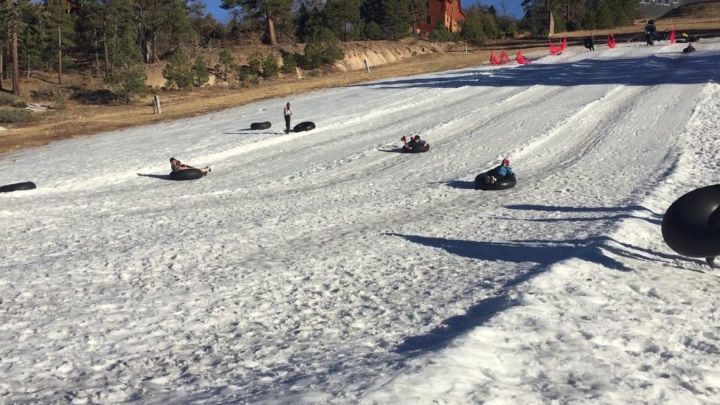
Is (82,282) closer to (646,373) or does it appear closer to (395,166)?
(646,373)

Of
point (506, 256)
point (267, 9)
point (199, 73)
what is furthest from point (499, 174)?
point (267, 9)

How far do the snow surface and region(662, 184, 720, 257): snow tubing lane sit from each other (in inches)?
20.8

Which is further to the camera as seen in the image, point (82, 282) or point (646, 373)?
point (82, 282)

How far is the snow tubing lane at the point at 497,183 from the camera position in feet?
48.8

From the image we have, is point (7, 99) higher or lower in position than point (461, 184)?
higher

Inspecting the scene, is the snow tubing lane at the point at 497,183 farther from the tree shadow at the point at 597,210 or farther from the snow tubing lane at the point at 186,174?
the snow tubing lane at the point at 186,174

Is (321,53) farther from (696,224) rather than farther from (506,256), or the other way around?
(696,224)

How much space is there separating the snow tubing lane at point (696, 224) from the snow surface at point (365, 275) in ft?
1.74

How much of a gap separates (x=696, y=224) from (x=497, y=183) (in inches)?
266

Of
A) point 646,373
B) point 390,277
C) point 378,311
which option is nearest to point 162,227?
point 390,277

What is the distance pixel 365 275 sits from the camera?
944 cm

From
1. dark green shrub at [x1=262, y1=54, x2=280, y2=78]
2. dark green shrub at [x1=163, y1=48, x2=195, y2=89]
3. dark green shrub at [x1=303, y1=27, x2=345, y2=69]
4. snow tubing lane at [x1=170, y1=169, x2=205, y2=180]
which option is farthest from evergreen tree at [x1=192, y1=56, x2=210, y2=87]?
snow tubing lane at [x1=170, y1=169, x2=205, y2=180]

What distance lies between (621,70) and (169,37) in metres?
33.4

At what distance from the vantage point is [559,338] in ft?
22.2
